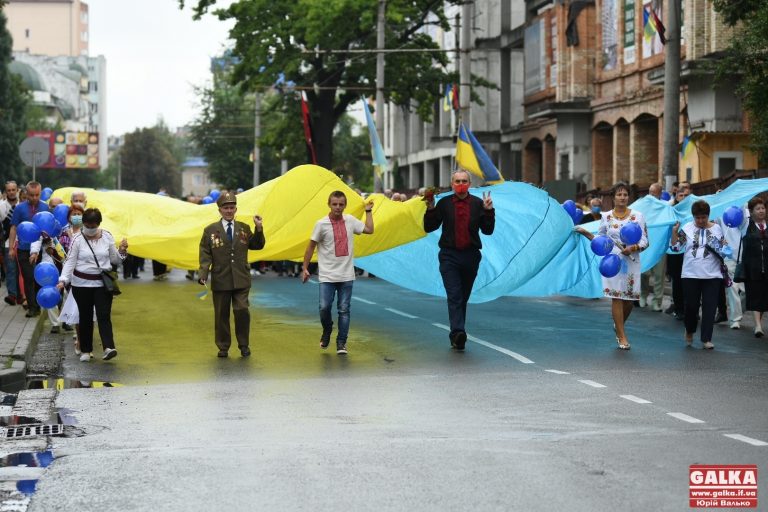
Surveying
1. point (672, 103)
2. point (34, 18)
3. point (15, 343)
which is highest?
point (34, 18)

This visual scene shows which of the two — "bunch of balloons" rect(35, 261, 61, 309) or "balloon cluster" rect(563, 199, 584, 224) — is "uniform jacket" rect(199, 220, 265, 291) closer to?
"bunch of balloons" rect(35, 261, 61, 309)

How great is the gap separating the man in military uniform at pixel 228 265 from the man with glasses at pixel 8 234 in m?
6.48

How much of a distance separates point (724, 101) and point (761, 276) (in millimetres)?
19147

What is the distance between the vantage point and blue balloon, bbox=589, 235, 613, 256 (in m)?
16.1

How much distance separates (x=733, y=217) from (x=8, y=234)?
11728 millimetres

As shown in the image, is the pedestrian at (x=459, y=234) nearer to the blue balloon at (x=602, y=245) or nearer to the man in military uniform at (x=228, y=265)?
the blue balloon at (x=602, y=245)

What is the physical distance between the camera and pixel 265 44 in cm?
5266

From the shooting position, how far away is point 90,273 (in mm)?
15328

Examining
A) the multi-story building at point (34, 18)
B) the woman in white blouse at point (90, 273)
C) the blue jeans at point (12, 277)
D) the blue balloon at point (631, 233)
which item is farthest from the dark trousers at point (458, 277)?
the multi-story building at point (34, 18)

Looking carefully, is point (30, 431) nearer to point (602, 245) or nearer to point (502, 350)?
point (502, 350)

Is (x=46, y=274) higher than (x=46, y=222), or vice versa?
(x=46, y=222)

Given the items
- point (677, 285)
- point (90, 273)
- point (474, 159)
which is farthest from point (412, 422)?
point (474, 159)

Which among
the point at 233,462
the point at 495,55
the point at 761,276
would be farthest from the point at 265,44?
the point at 233,462

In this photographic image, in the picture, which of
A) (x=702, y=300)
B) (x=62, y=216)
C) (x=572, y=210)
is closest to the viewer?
(x=702, y=300)
